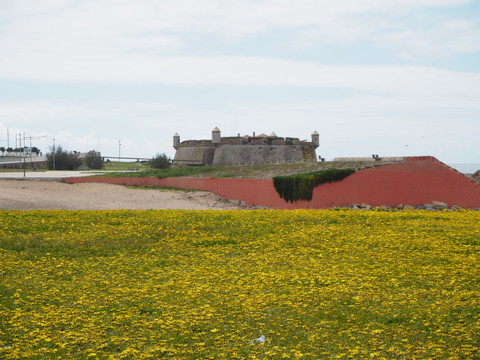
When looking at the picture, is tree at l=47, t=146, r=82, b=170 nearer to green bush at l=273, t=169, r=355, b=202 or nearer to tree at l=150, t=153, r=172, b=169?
tree at l=150, t=153, r=172, b=169

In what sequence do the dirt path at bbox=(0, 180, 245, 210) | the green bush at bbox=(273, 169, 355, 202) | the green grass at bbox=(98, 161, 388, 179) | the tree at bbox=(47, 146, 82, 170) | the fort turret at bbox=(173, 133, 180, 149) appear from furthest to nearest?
Result: 1. the tree at bbox=(47, 146, 82, 170)
2. the fort turret at bbox=(173, 133, 180, 149)
3. the green grass at bbox=(98, 161, 388, 179)
4. the green bush at bbox=(273, 169, 355, 202)
5. the dirt path at bbox=(0, 180, 245, 210)

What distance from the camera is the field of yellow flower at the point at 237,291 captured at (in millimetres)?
9109

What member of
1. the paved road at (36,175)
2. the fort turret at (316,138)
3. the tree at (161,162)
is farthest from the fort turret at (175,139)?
the fort turret at (316,138)

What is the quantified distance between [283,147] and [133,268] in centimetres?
5422

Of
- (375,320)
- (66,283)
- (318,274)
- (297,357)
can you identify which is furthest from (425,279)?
(66,283)

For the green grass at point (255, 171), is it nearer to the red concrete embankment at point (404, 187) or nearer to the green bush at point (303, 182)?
the green bush at point (303, 182)

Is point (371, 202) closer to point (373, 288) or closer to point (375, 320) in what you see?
point (373, 288)

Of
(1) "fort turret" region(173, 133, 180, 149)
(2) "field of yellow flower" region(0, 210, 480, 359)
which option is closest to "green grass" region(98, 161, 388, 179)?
(1) "fort turret" region(173, 133, 180, 149)

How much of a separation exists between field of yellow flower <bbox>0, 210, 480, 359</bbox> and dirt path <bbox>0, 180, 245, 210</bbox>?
1152cm

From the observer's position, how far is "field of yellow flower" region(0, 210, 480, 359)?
9.11m

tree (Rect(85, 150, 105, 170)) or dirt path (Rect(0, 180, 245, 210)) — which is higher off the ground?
tree (Rect(85, 150, 105, 170))

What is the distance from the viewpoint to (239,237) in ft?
59.2

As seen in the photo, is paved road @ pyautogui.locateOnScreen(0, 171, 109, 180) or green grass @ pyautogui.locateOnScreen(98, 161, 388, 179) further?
paved road @ pyautogui.locateOnScreen(0, 171, 109, 180)

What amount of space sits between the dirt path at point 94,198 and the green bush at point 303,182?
3.75 metres
